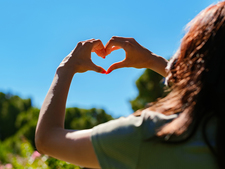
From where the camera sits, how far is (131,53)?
1.64 meters

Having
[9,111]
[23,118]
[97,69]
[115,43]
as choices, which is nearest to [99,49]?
[115,43]

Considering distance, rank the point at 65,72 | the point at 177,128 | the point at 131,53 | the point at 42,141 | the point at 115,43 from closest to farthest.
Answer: the point at 177,128, the point at 42,141, the point at 65,72, the point at 115,43, the point at 131,53

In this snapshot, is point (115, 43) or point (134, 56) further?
point (134, 56)

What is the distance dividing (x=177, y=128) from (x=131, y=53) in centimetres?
68

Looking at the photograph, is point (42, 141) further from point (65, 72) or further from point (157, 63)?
point (157, 63)

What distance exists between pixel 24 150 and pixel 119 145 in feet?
19.9

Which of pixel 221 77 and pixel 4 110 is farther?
pixel 4 110

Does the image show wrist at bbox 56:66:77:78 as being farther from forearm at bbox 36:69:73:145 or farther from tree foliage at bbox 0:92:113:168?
tree foliage at bbox 0:92:113:168

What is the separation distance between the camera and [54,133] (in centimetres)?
117

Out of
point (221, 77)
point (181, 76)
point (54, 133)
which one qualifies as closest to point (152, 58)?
point (181, 76)

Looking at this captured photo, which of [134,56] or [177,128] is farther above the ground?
[134,56]

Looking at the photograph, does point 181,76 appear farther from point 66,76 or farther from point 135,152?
point 66,76

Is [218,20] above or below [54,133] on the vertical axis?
above

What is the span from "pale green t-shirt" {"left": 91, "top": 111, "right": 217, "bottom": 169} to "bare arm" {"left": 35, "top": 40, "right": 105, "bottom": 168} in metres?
0.05
